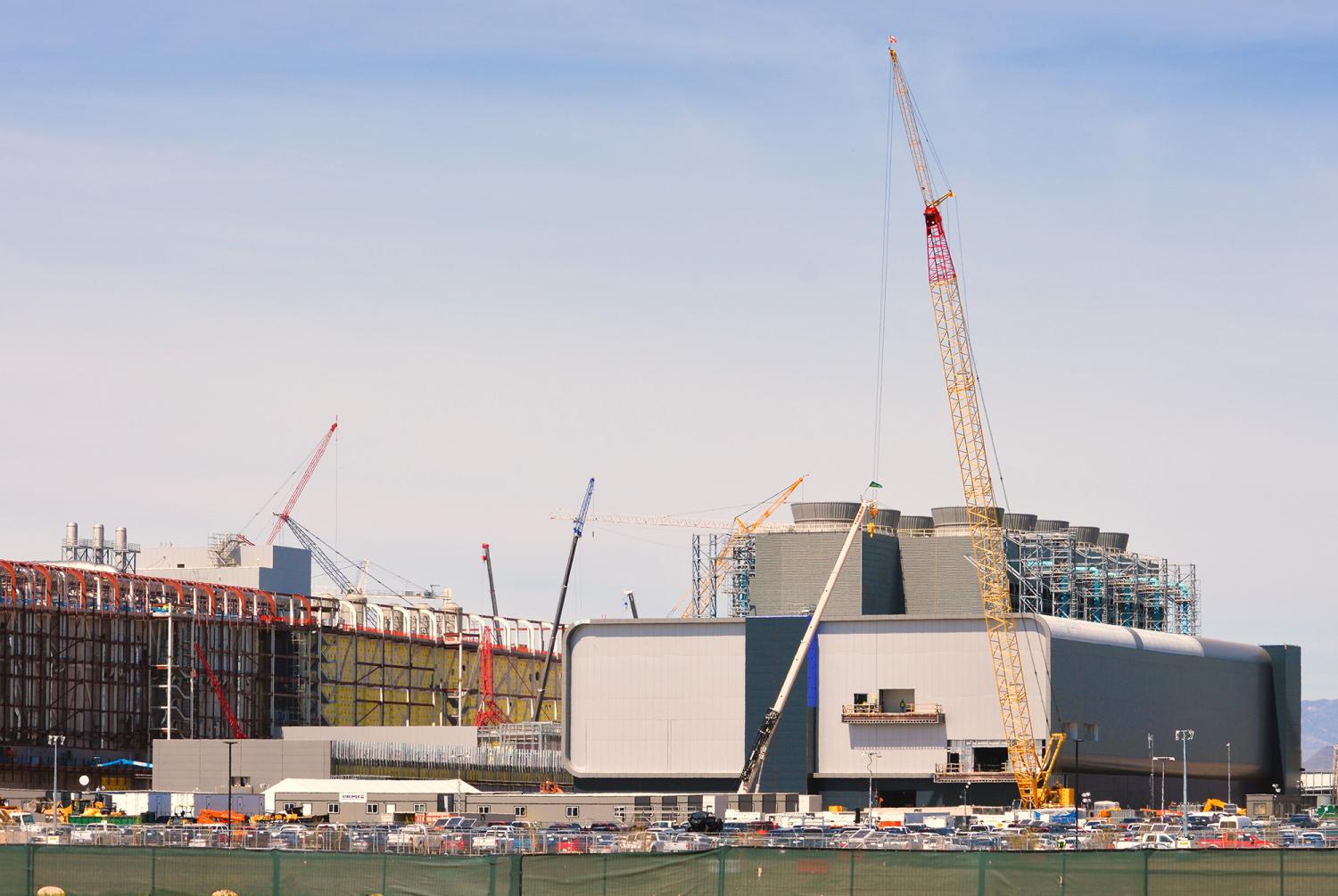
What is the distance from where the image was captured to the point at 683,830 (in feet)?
428

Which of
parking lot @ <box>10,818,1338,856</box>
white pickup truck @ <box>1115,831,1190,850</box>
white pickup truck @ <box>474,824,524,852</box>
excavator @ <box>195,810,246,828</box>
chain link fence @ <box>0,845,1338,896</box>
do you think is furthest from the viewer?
excavator @ <box>195,810,246,828</box>

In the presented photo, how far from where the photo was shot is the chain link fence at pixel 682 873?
164 feet

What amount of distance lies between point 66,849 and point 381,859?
8056mm

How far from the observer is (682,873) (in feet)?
163

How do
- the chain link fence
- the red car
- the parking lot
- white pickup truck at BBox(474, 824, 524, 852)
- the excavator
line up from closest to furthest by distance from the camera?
the chain link fence → the parking lot → white pickup truck at BBox(474, 824, 524, 852) → the red car → the excavator

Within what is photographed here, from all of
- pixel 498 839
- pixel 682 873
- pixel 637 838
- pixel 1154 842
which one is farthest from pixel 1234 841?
pixel 682 873

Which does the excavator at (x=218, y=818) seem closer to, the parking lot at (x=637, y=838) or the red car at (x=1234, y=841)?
the parking lot at (x=637, y=838)

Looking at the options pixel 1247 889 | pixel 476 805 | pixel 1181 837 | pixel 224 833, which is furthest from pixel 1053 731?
pixel 1247 889

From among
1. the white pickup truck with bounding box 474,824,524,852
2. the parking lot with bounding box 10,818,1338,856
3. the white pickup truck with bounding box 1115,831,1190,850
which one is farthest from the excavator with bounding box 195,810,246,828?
the white pickup truck with bounding box 1115,831,1190,850

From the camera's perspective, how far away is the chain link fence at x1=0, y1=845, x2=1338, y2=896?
49.9m

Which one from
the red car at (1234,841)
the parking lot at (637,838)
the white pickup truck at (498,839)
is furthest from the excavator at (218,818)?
the red car at (1234,841)

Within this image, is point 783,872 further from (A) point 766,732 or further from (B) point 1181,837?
(A) point 766,732

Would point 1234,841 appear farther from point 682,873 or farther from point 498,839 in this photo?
point 682,873

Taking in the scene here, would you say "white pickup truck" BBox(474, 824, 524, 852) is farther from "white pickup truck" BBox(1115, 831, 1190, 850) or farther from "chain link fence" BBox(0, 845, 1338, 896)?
"chain link fence" BBox(0, 845, 1338, 896)
